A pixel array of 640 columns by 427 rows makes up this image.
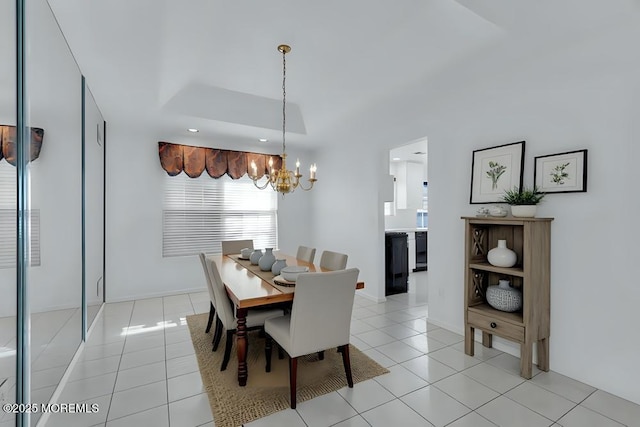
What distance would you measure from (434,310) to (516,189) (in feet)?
5.35

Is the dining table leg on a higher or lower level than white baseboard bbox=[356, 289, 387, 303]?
higher

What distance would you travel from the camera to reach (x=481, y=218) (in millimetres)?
2584

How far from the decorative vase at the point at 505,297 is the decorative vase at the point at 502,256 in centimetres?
18

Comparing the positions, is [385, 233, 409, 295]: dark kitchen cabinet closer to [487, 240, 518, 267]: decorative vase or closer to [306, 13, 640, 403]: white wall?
[306, 13, 640, 403]: white wall

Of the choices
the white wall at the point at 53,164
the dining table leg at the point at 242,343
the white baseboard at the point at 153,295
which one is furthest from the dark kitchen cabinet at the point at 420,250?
the white wall at the point at 53,164

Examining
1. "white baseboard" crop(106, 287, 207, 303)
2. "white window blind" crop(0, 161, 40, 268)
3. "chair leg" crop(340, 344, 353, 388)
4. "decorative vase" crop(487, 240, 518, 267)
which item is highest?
"white window blind" crop(0, 161, 40, 268)

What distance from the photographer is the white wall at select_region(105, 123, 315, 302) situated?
434cm

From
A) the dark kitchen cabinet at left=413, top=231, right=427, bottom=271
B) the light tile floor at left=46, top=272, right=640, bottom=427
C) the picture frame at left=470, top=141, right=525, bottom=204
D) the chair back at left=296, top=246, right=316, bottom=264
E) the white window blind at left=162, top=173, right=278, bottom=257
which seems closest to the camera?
the light tile floor at left=46, top=272, right=640, bottom=427

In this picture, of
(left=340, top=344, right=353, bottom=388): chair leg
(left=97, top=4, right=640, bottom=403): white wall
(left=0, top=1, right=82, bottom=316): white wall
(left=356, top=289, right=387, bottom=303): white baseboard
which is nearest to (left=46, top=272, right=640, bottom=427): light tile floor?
(left=340, top=344, right=353, bottom=388): chair leg

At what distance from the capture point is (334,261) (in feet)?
9.95

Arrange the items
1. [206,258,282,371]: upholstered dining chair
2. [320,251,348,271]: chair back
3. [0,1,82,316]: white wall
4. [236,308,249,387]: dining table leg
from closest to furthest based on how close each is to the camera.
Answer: [0,1,82,316]: white wall
[236,308,249,387]: dining table leg
[206,258,282,371]: upholstered dining chair
[320,251,348,271]: chair back

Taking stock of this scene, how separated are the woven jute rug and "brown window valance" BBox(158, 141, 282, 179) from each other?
261 centimetres

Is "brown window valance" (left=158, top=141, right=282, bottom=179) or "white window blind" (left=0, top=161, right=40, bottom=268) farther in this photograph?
"brown window valance" (left=158, top=141, right=282, bottom=179)

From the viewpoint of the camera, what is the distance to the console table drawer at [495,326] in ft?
7.54
